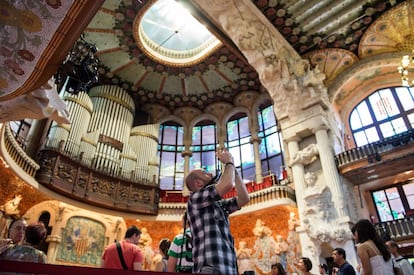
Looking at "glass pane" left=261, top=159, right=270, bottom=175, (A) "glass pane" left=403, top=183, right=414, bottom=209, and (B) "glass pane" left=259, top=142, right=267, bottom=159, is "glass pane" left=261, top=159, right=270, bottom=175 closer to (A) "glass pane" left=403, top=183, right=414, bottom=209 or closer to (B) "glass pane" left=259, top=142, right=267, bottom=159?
(B) "glass pane" left=259, top=142, right=267, bottom=159

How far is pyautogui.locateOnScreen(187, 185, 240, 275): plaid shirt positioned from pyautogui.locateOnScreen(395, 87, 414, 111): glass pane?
474 inches

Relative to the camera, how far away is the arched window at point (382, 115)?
437 inches

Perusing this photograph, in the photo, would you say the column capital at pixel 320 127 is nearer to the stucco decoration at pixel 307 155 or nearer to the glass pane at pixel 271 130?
the stucco decoration at pixel 307 155

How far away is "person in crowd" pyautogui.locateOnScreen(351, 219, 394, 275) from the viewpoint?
2.61 metres

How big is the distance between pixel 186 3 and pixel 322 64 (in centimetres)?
608

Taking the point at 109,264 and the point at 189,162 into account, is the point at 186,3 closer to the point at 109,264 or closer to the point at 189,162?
the point at 189,162

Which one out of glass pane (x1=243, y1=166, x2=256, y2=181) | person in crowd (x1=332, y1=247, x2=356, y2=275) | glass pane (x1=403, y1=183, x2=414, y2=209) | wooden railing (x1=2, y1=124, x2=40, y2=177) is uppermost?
glass pane (x1=243, y1=166, x2=256, y2=181)

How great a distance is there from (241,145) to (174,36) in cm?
639

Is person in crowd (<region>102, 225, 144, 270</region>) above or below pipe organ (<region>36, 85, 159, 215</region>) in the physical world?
below

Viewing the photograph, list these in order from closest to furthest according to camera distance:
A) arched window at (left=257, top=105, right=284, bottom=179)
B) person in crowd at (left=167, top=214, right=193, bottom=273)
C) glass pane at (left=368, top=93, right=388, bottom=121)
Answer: person in crowd at (left=167, top=214, right=193, bottom=273) → glass pane at (left=368, top=93, right=388, bottom=121) → arched window at (left=257, top=105, right=284, bottom=179)

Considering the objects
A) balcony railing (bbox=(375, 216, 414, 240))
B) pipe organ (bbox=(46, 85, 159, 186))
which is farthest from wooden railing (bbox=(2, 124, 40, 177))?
balcony railing (bbox=(375, 216, 414, 240))

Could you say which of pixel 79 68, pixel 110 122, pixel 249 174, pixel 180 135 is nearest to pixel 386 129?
pixel 249 174

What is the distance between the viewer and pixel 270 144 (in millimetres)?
13555

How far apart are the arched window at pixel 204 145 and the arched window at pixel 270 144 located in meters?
2.46
